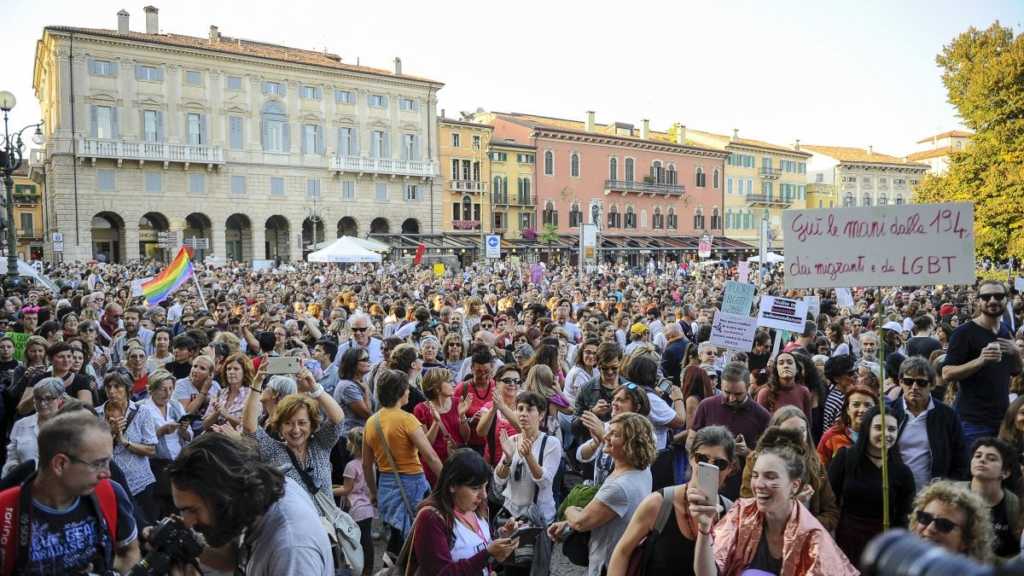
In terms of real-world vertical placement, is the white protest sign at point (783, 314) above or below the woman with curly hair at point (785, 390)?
above

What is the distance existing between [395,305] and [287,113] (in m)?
40.1

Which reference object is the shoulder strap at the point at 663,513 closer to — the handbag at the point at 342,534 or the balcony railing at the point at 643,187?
the handbag at the point at 342,534

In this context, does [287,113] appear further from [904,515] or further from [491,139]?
[904,515]

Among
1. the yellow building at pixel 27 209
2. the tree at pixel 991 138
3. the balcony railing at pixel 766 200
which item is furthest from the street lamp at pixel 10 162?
the balcony railing at pixel 766 200

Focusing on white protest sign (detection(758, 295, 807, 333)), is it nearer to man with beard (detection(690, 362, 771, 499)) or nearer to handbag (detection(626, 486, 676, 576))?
man with beard (detection(690, 362, 771, 499))

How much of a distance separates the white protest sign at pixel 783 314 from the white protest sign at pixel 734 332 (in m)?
0.50

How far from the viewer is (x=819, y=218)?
14.1 feet

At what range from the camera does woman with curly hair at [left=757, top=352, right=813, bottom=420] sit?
572cm

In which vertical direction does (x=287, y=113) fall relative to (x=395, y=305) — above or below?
above

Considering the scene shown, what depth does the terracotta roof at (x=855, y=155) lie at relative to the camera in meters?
72.9

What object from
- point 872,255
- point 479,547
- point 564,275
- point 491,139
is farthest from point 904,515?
point 491,139

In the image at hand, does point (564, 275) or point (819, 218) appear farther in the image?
point (564, 275)

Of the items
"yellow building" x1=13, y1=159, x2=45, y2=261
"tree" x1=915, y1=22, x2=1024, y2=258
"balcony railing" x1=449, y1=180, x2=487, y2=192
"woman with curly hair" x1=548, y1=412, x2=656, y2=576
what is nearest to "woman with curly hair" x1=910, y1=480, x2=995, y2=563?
"woman with curly hair" x1=548, y1=412, x2=656, y2=576

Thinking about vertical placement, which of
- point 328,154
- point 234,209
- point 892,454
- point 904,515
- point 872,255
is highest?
point 328,154
